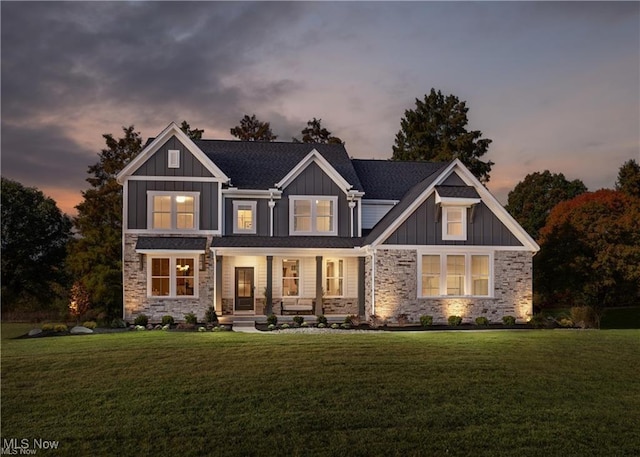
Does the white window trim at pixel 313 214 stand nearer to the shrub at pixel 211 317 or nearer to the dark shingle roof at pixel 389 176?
the dark shingle roof at pixel 389 176

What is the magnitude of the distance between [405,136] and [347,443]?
40.8 m

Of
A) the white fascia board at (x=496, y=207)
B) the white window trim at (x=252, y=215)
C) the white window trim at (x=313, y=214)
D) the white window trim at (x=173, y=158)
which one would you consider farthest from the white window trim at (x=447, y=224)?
the white window trim at (x=173, y=158)

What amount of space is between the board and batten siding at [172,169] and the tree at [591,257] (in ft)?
56.1

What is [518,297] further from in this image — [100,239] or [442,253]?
[100,239]

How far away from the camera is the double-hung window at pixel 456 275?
898 inches

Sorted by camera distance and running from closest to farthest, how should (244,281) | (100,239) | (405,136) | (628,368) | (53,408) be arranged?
(53,408), (628,368), (244,281), (100,239), (405,136)

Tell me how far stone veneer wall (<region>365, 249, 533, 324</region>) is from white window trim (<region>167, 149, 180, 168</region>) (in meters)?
8.63

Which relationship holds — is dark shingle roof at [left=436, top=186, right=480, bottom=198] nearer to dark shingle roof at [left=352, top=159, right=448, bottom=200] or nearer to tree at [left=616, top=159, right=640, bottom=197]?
dark shingle roof at [left=352, top=159, right=448, bottom=200]

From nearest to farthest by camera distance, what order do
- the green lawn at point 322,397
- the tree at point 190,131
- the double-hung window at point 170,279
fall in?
1. the green lawn at point 322,397
2. the double-hung window at point 170,279
3. the tree at point 190,131

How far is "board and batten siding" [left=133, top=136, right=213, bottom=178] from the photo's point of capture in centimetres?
2378

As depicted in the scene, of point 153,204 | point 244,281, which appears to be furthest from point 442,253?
point 153,204

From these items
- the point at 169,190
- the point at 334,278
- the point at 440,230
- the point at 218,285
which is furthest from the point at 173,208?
the point at 440,230

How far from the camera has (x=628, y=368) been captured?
45.1 ft

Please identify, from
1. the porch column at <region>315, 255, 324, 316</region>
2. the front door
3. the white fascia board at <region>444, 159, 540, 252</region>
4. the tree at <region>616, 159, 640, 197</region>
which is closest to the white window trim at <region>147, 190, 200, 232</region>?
the front door
